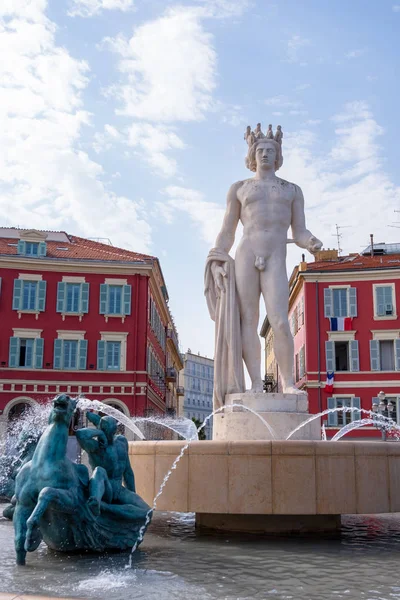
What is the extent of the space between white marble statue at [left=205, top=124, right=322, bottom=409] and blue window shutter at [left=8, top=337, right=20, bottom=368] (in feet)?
84.5

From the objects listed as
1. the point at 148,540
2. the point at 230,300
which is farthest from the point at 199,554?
the point at 230,300

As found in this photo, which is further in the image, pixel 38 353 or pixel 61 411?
pixel 38 353

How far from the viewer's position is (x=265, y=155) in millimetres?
9477

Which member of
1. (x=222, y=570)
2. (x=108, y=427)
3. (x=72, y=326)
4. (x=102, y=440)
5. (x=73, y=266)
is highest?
(x=73, y=266)

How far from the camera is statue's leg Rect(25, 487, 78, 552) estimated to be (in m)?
5.11

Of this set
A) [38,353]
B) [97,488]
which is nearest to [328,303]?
[38,353]

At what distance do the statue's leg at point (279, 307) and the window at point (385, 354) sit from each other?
27.5 metres

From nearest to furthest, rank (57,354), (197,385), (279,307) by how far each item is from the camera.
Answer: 1. (279,307)
2. (57,354)
3. (197,385)

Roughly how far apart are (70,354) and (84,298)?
9.68 feet

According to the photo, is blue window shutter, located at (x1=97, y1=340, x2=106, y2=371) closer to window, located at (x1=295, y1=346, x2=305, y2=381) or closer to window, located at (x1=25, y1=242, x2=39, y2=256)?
window, located at (x1=25, y1=242, x2=39, y2=256)

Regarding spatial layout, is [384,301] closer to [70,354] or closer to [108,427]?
[70,354]

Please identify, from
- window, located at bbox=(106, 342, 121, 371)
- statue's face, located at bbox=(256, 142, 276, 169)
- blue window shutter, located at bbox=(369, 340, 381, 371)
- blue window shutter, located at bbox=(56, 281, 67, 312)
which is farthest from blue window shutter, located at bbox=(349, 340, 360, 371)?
statue's face, located at bbox=(256, 142, 276, 169)

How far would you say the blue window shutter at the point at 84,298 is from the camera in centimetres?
3466

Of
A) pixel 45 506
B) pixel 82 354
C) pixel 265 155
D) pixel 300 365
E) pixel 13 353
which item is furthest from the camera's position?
pixel 300 365
